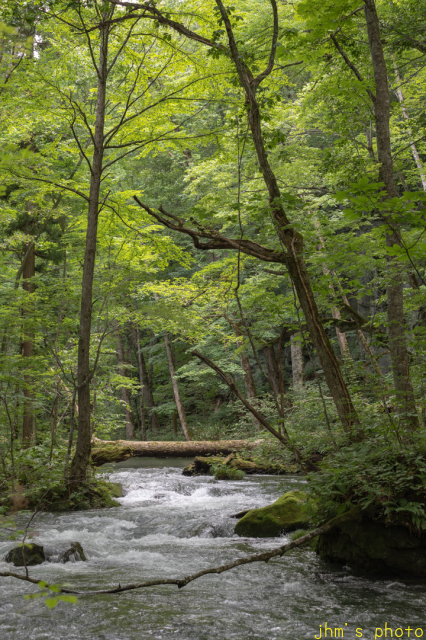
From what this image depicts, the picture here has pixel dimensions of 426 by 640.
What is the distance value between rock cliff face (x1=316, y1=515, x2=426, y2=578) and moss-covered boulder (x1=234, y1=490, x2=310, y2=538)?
1.61 metres

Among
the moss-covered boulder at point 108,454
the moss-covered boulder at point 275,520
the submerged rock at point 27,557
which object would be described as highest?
the moss-covered boulder at point 108,454

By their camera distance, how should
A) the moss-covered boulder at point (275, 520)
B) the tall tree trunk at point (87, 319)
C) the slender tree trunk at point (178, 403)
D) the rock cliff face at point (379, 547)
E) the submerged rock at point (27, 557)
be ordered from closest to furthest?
the rock cliff face at point (379, 547)
the submerged rock at point (27, 557)
the moss-covered boulder at point (275, 520)
the tall tree trunk at point (87, 319)
the slender tree trunk at point (178, 403)

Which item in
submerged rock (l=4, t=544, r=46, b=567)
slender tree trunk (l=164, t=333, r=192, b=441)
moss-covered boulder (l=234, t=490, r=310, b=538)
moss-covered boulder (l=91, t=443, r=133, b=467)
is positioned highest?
slender tree trunk (l=164, t=333, r=192, b=441)

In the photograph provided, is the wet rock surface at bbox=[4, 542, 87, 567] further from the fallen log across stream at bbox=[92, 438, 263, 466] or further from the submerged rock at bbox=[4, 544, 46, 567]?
the fallen log across stream at bbox=[92, 438, 263, 466]

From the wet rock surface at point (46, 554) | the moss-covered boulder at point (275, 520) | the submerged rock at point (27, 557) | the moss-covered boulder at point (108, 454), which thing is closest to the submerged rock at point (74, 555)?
the wet rock surface at point (46, 554)

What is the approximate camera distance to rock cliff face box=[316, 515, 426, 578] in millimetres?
4352

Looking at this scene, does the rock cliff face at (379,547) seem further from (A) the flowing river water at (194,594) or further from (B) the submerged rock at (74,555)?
(B) the submerged rock at (74,555)

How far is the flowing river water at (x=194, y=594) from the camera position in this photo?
3480 mm

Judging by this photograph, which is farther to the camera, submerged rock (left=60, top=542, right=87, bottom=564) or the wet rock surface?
submerged rock (left=60, top=542, right=87, bottom=564)

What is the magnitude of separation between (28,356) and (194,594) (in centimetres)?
890

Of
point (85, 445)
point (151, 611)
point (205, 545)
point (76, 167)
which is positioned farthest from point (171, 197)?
point (151, 611)

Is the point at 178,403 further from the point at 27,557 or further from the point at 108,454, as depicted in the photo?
the point at 27,557

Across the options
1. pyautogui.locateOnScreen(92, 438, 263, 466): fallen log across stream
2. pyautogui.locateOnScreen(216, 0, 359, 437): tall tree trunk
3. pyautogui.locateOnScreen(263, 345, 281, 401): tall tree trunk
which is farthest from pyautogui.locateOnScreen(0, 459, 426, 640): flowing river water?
pyautogui.locateOnScreen(92, 438, 263, 466): fallen log across stream

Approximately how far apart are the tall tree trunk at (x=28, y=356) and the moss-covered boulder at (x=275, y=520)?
5244 mm
